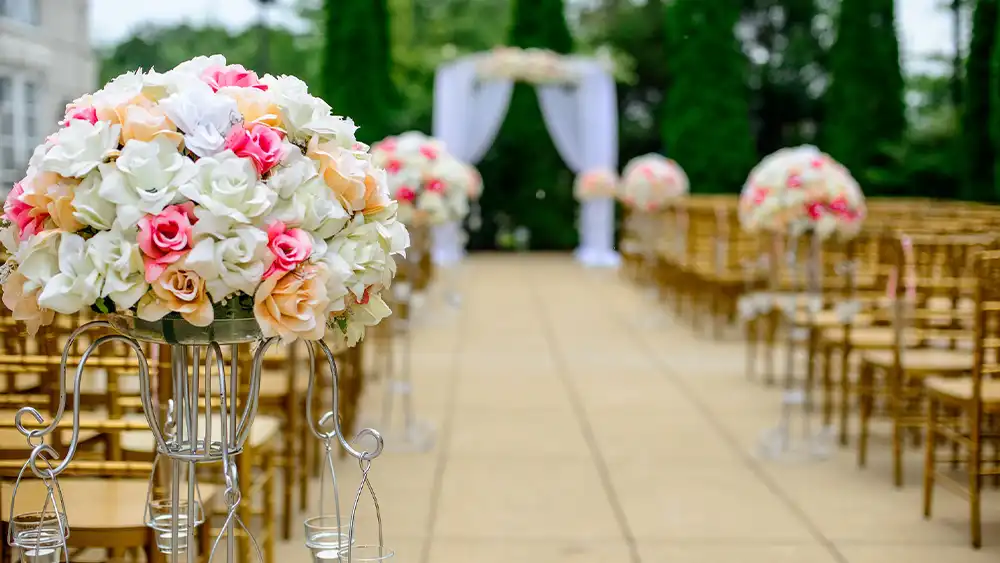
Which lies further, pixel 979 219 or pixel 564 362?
pixel 564 362

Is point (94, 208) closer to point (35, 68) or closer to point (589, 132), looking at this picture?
point (35, 68)

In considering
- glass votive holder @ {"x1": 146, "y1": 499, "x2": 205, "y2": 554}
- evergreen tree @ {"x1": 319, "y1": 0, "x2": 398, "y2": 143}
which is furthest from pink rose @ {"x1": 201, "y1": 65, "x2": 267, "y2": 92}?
evergreen tree @ {"x1": 319, "y1": 0, "x2": 398, "y2": 143}

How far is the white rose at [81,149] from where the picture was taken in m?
1.67

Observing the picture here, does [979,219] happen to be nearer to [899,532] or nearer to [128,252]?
[899,532]

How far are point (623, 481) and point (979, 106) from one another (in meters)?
9.64

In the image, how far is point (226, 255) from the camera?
163 centimetres

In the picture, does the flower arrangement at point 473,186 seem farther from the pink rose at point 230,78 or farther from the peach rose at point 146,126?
the peach rose at point 146,126

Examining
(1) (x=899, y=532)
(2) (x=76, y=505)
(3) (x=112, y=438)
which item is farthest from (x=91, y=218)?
(1) (x=899, y=532)

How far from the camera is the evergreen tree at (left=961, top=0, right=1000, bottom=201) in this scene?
42.4 ft

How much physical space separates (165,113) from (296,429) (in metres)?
2.89

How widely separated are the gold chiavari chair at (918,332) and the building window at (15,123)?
10.7 metres

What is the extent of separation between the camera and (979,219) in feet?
23.8

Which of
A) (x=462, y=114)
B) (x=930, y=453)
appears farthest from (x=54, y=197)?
(x=462, y=114)

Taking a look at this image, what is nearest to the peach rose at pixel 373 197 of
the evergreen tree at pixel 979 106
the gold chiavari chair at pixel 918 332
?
the gold chiavari chair at pixel 918 332
